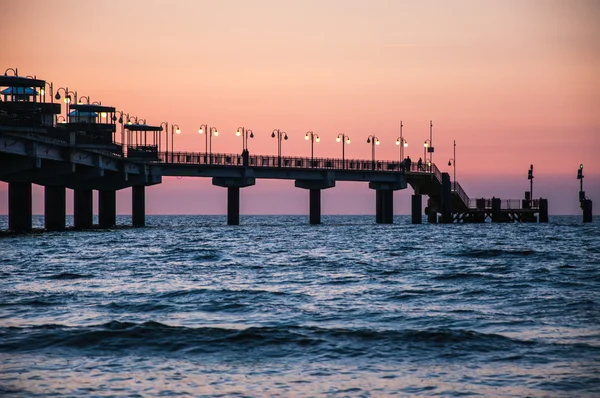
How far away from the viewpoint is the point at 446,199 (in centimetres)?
11900

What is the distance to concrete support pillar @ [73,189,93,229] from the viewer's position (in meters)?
94.3

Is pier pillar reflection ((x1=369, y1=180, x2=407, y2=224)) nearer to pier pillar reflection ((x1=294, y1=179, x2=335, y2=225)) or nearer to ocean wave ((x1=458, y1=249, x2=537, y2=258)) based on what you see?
pier pillar reflection ((x1=294, y1=179, x2=335, y2=225))

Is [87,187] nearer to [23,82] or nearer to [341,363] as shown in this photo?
[23,82]

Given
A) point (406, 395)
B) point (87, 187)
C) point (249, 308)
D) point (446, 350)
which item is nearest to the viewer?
point (406, 395)

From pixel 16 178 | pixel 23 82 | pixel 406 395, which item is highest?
pixel 23 82

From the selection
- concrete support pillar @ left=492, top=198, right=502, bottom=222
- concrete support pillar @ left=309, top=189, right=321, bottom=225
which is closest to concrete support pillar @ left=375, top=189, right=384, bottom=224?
concrete support pillar @ left=309, top=189, right=321, bottom=225

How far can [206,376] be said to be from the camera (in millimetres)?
15133

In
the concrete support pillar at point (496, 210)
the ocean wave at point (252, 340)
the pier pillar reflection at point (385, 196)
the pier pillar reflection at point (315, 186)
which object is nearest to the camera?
the ocean wave at point (252, 340)

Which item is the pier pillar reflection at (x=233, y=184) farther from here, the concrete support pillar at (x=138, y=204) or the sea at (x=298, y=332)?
the sea at (x=298, y=332)

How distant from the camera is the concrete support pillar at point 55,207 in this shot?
84188mm

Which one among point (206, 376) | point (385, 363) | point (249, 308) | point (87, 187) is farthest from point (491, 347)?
point (87, 187)

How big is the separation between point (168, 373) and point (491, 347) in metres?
6.53

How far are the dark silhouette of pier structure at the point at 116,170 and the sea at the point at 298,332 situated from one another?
36461 millimetres

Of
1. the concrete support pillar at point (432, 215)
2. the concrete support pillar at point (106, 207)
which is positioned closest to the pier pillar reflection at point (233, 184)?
the concrete support pillar at point (106, 207)
